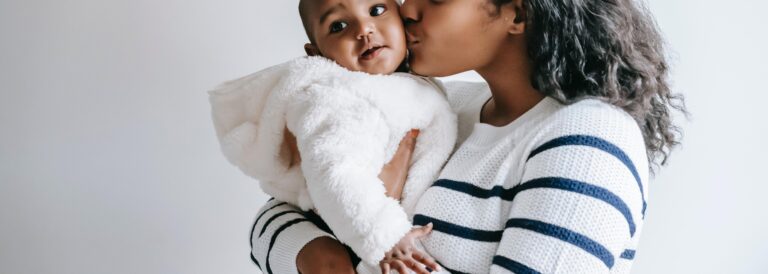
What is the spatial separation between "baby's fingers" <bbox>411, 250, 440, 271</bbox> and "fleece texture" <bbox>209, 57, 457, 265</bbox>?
0.04 metres

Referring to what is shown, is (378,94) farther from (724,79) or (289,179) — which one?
(724,79)

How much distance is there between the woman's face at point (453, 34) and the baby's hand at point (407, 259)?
0.33m

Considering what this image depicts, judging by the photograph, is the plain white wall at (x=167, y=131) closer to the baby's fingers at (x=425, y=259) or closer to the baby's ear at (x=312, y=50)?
Answer: the baby's ear at (x=312, y=50)

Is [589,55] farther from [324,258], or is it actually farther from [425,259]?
[324,258]

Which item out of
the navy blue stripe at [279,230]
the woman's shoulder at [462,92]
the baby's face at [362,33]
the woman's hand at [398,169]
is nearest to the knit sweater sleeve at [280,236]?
the navy blue stripe at [279,230]

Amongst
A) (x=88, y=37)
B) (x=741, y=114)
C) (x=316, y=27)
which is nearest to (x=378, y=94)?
(x=316, y=27)

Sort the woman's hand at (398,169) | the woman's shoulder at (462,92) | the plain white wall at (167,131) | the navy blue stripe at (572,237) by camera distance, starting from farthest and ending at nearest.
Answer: the plain white wall at (167,131)
the woman's shoulder at (462,92)
the woman's hand at (398,169)
the navy blue stripe at (572,237)

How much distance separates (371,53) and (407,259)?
0.39m

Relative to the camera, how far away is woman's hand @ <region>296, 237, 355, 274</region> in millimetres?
1184

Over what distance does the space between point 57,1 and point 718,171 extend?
1801mm

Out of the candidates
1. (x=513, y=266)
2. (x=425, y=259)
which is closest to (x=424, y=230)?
(x=425, y=259)

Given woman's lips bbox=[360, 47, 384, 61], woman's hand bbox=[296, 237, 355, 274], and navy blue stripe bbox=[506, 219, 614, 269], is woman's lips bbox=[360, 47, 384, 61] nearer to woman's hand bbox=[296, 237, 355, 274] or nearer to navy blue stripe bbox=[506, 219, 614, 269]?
woman's hand bbox=[296, 237, 355, 274]

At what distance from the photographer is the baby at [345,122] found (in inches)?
42.2

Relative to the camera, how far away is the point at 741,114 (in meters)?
1.90
